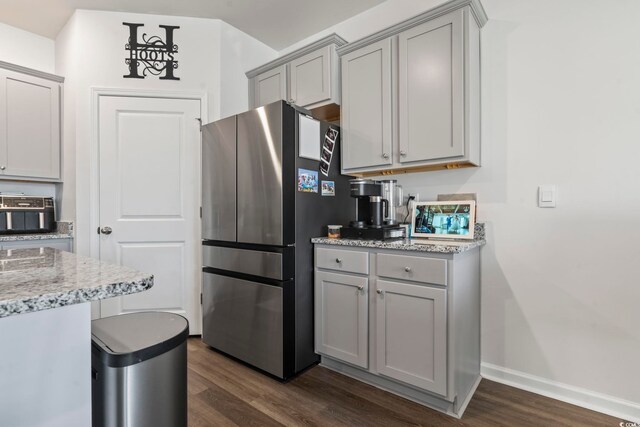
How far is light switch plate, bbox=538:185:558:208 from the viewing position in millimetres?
1971

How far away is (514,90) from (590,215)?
86cm

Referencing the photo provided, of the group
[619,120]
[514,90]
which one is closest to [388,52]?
[514,90]

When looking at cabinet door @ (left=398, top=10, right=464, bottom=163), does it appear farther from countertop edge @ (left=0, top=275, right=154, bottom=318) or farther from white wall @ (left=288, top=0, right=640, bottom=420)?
countertop edge @ (left=0, top=275, right=154, bottom=318)

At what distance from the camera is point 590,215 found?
1.88 meters

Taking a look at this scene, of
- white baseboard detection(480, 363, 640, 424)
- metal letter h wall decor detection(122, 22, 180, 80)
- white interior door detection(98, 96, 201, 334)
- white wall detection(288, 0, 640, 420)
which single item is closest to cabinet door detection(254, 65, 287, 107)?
white interior door detection(98, 96, 201, 334)

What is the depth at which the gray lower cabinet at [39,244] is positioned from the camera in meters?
2.69

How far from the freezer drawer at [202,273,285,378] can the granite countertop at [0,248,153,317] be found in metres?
1.30

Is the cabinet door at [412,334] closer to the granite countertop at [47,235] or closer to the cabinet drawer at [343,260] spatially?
the cabinet drawer at [343,260]

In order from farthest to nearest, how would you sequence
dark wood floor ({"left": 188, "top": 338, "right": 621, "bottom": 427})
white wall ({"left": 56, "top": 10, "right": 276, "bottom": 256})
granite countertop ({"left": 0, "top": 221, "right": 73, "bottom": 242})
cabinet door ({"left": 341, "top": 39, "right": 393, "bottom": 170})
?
white wall ({"left": 56, "top": 10, "right": 276, "bottom": 256}) → granite countertop ({"left": 0, "top": 221, "right": 73, "bottom": 242}) → cabinet door ({"left": 341, "top": 39, "right": 393, "bottom": 170}) → dark wood floor ({"left": 188, "top": 338, "right": 621, "bottom": 427})

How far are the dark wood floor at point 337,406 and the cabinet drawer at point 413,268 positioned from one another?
71 cm

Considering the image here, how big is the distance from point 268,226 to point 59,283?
148 centimetres

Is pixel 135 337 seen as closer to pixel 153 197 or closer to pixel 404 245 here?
pixel 404 245

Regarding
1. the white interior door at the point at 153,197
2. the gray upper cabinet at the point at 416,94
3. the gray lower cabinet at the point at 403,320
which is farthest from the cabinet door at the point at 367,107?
the white interior door at the point at 153,197

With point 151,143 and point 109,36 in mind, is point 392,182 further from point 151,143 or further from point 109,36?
point 109,36
